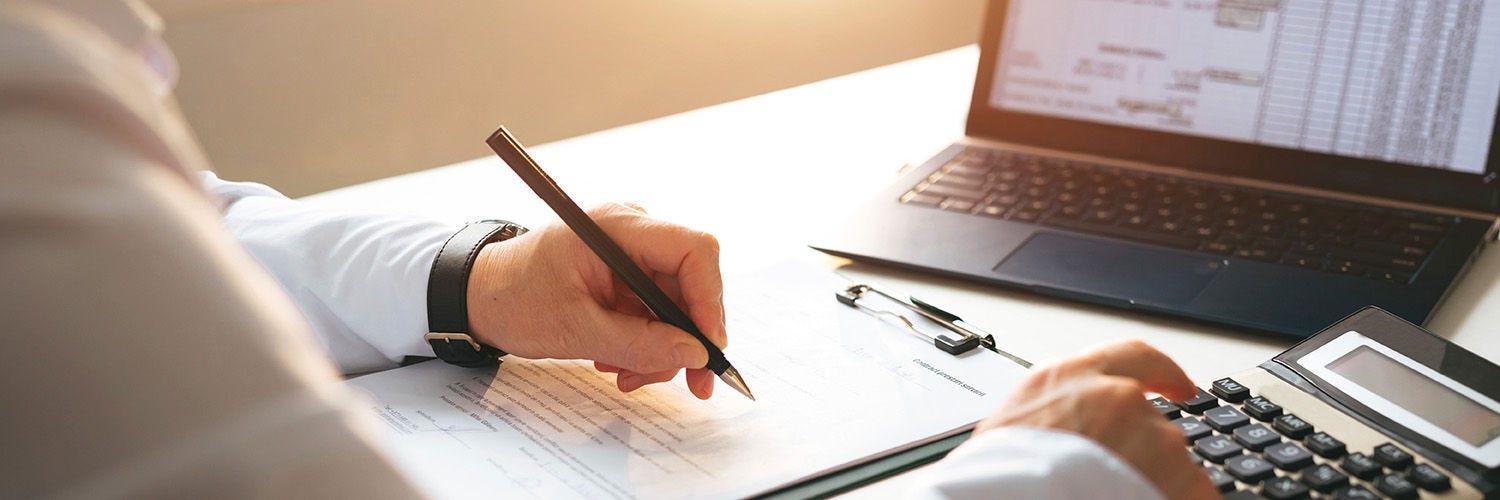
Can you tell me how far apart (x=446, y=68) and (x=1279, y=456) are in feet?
3.29

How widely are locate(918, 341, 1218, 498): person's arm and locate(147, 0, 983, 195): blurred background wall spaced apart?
911mm

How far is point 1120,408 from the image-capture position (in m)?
0.56

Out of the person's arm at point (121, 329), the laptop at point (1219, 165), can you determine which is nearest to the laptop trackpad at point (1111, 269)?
the laptop at point (1219, 165)

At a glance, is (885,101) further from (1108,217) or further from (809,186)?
(1108,217)

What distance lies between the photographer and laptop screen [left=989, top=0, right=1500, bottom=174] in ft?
3.14

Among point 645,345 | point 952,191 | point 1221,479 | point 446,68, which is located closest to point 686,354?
point 645,345

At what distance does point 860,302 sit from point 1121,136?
14.5 inches

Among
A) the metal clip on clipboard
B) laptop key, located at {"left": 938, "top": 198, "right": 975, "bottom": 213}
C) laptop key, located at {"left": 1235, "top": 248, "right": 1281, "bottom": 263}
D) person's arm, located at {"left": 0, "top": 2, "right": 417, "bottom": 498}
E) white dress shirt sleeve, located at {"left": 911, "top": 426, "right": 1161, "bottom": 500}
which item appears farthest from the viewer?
laptop key, located at {"left": 938, "top": 198, "right": 975, "bottom": 213}

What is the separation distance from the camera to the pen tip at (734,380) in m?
0.70

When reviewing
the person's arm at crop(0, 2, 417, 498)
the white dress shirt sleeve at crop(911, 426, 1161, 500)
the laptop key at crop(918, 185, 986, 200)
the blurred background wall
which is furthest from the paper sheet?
the blurred background wall

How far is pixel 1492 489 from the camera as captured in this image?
1.85 feet

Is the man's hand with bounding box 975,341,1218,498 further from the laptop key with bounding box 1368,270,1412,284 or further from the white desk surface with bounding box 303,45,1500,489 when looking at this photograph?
the laptop key with bounding box 1368,270,1412,284

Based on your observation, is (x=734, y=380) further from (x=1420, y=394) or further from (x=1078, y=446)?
(x=1420, y=394)

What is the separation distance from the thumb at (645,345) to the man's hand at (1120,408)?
0.19 metres
